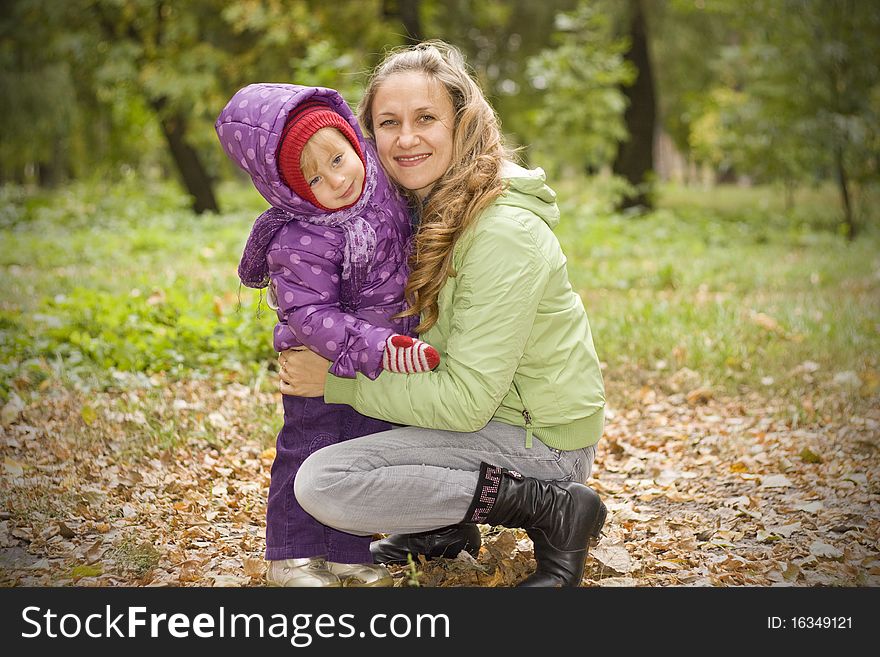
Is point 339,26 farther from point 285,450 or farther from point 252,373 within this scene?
point 285,450

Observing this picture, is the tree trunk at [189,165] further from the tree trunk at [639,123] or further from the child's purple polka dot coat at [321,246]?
the child's purple polka dot coat at [321,246]

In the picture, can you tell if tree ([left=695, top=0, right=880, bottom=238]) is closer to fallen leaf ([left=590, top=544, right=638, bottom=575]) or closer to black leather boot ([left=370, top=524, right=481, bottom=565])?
fallen leaf ([left=590, top=544, right=638, bottom=575])

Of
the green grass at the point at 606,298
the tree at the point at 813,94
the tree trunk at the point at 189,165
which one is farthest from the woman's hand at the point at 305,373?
the tree trunk at the point at 189,165

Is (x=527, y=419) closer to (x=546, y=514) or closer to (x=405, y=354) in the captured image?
(x=546, y=514)

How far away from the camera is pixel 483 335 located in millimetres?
3039

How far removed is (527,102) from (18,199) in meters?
10.9

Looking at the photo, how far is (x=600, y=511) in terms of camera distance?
3307 millimetres

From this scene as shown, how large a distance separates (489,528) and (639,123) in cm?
1310

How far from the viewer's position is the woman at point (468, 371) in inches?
120

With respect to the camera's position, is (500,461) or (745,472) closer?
(500,461)

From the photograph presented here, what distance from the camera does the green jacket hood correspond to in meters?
3.15

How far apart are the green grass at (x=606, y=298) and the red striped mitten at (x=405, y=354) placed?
197 centimetres

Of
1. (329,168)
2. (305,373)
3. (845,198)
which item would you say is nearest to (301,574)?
(305,373)
